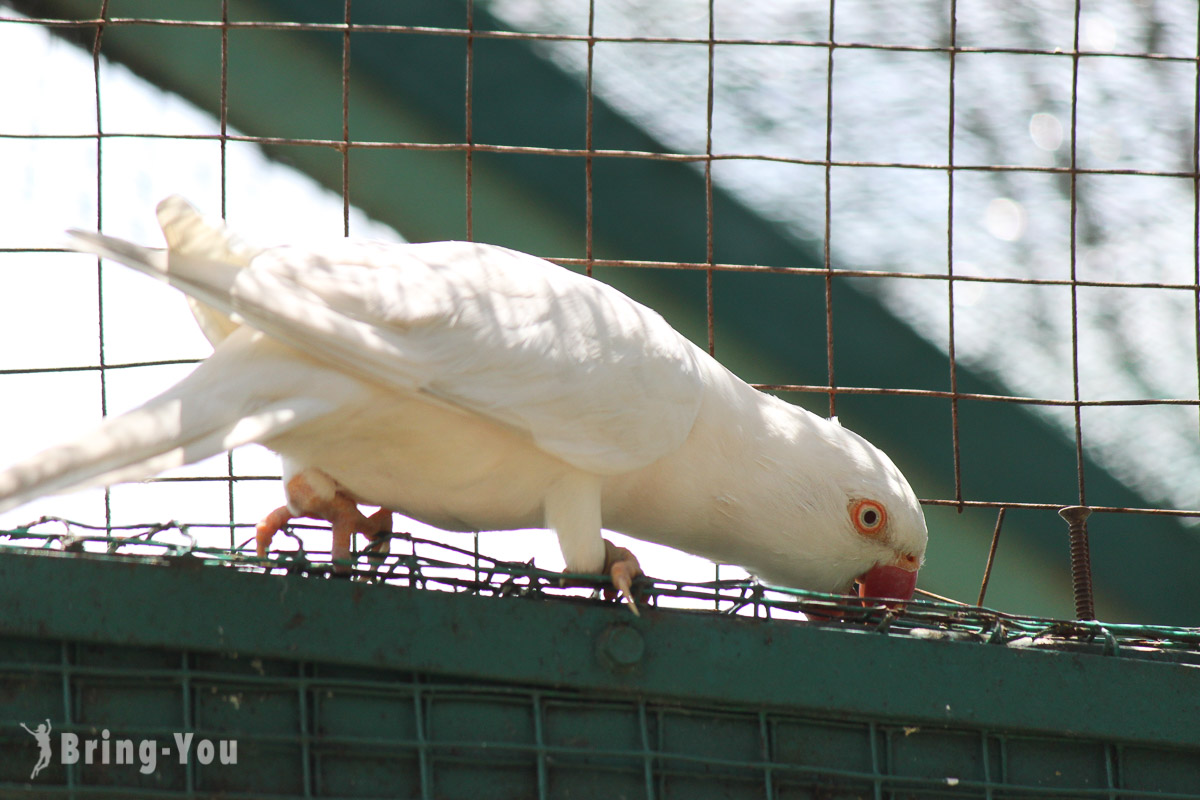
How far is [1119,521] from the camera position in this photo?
483cm

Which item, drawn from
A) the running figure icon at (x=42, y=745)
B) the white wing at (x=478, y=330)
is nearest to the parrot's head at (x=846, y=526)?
the white wing at (x=478, y=330)

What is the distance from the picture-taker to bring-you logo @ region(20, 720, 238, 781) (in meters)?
1.55

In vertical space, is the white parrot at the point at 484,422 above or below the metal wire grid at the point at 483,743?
above

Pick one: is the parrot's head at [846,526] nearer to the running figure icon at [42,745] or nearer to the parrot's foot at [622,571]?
the parrot's foot at [622,571]

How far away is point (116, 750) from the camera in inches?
61.6

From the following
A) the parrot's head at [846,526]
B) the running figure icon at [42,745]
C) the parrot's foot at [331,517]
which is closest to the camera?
the running figure icon at [42,745]

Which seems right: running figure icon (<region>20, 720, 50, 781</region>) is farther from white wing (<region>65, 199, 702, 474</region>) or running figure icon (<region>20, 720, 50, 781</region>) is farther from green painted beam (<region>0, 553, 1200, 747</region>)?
white wing (<region>65, 199, 702, 474</region>)

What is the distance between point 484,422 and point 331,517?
0.41 meters

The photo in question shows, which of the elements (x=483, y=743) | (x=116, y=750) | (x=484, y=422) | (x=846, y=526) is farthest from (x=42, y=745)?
(x=846, y=526)

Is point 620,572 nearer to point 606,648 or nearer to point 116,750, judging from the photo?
point 606,648

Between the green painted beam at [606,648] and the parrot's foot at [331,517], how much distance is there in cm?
34

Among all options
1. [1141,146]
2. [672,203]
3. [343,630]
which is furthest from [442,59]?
[343,630]

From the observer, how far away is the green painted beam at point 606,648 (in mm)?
1595

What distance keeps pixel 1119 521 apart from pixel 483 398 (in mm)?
3921
